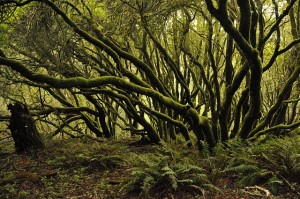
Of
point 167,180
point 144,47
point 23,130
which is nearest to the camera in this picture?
point 167,180

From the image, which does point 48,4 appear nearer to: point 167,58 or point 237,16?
point 167,58

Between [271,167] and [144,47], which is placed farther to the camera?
[144,47]

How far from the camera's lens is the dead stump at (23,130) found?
9391 millimetres

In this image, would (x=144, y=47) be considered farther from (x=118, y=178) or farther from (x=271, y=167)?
(x=271, y=167)


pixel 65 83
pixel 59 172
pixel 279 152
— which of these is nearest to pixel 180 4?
pixel 65 83

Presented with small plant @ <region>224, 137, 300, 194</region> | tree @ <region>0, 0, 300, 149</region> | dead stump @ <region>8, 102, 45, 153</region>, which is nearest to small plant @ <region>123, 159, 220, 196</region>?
small plant @ <region>224, 137, 300, 194</region>

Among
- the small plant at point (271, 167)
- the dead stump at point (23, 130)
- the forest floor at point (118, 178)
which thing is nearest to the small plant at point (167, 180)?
the forest floor at point (118, 178)

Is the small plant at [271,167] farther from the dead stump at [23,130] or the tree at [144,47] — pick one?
the dead stump at [23,130]

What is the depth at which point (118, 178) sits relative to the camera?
23.5ft

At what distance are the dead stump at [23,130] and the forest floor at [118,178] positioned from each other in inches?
18.6

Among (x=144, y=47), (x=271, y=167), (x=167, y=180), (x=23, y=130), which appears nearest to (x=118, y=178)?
(x=167, y=180)

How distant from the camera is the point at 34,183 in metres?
7.00

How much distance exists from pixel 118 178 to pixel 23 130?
394 cm

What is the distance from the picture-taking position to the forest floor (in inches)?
226
